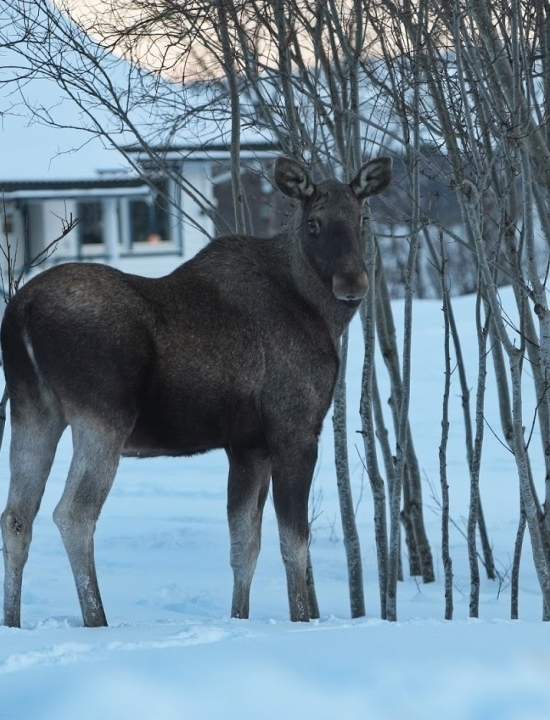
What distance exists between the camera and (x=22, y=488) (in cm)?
596

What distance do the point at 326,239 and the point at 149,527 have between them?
6.41 metres

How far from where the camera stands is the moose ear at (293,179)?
6.47 m

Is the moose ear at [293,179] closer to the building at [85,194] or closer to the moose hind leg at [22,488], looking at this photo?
the moose hind leg at [22,488]

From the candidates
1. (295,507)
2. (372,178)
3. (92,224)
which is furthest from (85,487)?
(92,224)

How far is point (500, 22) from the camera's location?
24.8ft

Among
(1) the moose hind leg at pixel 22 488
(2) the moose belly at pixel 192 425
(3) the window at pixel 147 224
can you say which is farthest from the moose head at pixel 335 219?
(3) the window at pixel 147 224

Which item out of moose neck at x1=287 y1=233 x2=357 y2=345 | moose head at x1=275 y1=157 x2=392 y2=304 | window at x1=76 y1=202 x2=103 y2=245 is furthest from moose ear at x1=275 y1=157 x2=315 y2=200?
window at x1=76 y1=202 x2=103 y2=245

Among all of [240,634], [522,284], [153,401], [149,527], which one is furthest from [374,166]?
[149,527]

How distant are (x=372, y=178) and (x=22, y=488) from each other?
237 cm

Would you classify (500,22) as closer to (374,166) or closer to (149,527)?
(374,166)

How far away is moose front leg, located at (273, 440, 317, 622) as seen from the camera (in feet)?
20.6

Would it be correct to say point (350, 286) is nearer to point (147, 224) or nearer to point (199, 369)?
point (199, 369)

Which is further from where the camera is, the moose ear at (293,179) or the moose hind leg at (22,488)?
the moose ear at (293,179)

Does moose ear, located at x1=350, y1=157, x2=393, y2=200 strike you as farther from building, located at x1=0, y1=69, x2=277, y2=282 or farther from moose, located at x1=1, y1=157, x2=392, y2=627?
building, located at x1=0, y1=69, x2=277, y2=282
